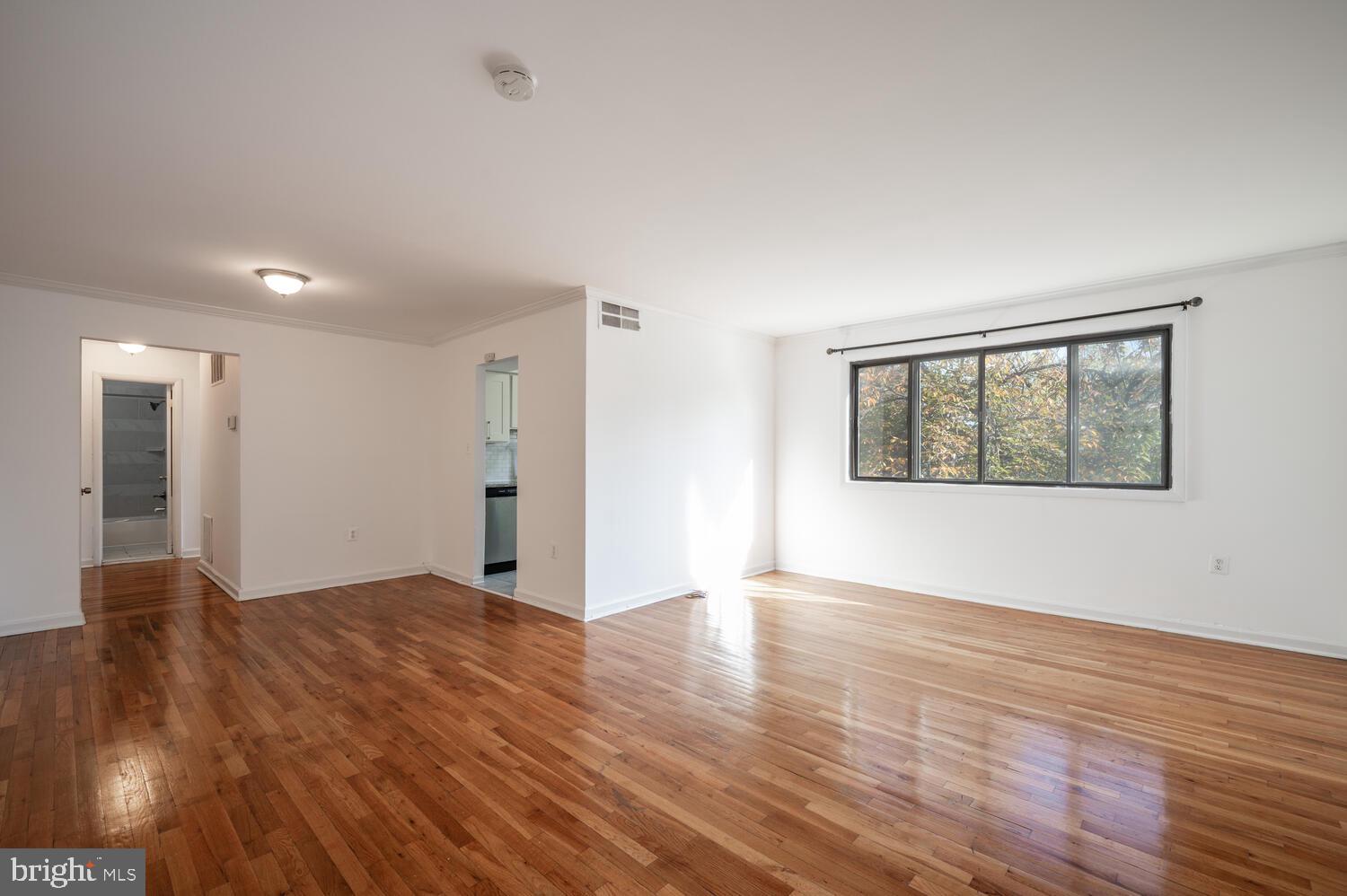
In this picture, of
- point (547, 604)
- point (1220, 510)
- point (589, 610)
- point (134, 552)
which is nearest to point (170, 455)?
point (134, 552)

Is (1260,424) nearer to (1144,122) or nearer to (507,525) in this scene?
(1144,122)

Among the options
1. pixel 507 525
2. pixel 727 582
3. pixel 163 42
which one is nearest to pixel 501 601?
pixel 507 525

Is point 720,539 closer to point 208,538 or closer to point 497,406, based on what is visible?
point 497,406

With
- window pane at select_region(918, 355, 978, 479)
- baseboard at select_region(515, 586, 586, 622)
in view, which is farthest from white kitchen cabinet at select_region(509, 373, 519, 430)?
window pane at select_region(918, 355, 978, 479)

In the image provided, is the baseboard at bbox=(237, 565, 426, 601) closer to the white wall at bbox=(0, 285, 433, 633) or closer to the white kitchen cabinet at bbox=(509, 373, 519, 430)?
the white wall at bbox=(0, 285, 433, 633)

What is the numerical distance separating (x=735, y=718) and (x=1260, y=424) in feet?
13.2

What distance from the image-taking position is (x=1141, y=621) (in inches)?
167

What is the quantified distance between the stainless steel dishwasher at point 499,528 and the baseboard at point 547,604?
946mm

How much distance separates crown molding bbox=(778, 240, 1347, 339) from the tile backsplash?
12.6 ft

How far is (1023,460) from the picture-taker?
4.82 metres

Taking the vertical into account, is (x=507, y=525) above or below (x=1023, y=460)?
below

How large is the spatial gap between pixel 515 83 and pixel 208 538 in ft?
21.7

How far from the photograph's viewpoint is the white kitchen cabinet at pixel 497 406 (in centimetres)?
590

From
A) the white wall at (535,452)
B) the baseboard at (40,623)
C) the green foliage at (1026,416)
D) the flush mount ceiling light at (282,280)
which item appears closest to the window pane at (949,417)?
the green foliage at (1026,416)
